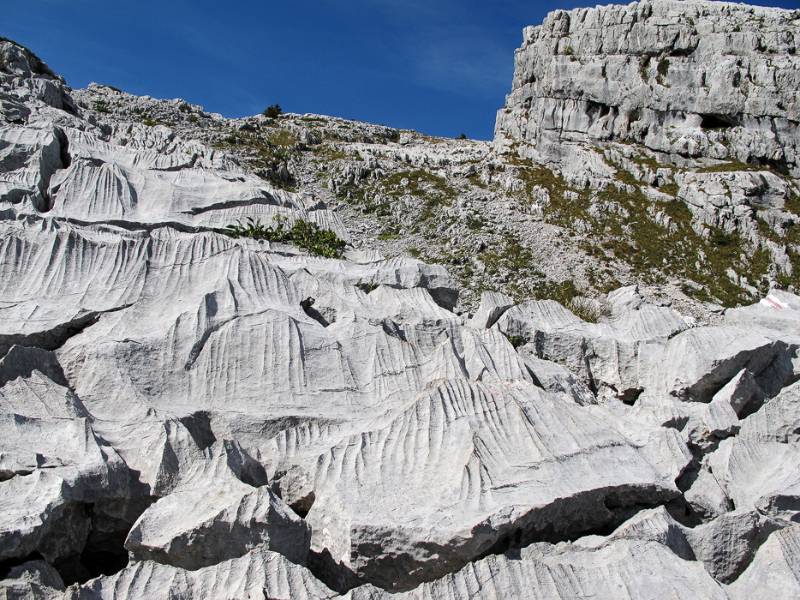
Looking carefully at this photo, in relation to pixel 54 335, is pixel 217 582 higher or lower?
lower

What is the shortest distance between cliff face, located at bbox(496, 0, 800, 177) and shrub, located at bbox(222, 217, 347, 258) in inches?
1383

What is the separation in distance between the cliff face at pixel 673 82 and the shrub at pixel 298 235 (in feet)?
115

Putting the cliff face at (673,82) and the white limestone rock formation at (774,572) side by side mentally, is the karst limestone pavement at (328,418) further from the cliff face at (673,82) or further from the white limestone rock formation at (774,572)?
the cliff face at (673,82)

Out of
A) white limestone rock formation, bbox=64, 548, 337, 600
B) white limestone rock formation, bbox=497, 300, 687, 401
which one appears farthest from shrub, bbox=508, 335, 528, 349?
white limestone rock formation, bbox=64, 548, 337, 600

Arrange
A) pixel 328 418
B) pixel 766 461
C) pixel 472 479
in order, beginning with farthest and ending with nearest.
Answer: pixel 328 418, pixel 766 461, pixel 472 479

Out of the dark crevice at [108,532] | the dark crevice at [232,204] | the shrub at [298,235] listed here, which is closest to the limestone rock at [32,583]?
the dark crevice at [108,532]

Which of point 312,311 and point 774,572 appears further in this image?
point 312,311

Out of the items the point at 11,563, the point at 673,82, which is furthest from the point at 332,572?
the point at 673,82

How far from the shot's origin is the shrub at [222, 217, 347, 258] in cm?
1680

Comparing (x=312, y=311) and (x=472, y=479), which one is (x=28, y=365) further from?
(x=472, y=479)

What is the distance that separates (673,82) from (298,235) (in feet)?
130

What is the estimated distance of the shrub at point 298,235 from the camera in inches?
661

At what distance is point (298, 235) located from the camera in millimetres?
17625

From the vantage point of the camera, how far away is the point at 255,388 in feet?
34.1
